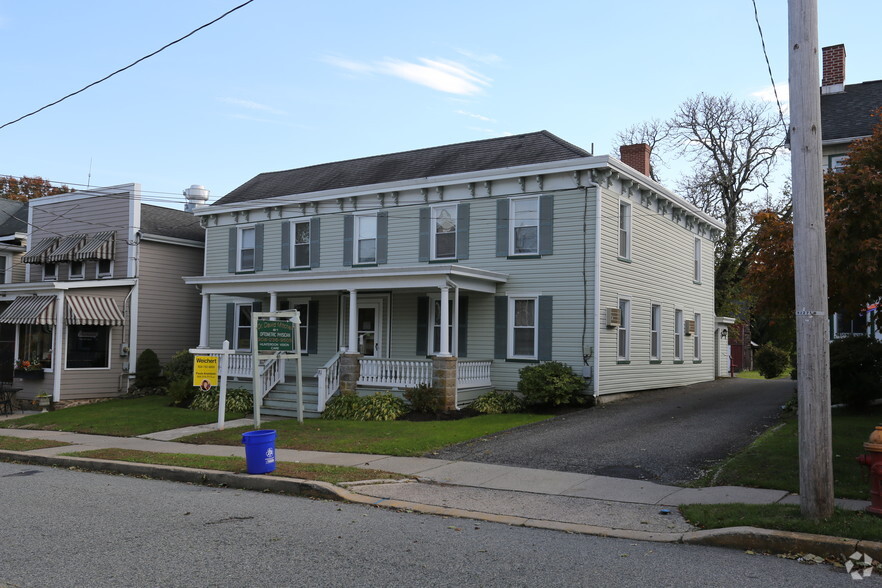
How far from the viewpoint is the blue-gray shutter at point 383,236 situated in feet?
70.6

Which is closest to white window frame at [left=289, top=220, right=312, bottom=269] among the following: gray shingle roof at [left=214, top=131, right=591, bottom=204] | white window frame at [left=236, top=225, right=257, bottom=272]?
gray shingle roof at [left=214, top=131, right=591, bottom=204]

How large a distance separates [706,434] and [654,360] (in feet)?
28.3

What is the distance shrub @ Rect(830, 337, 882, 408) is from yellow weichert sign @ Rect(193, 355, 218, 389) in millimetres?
12839

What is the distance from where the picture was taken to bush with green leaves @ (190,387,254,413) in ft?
64.8

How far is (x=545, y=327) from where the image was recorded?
18.9m

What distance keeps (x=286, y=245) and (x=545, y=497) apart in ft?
53.1

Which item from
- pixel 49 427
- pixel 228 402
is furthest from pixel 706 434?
pixel 49 427

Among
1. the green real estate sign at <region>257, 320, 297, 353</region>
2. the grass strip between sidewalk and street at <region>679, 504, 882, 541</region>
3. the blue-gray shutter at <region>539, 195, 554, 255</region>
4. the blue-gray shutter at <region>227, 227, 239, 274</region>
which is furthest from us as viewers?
the blue-gray shutter at <region>227, 227, 239, 274</region>

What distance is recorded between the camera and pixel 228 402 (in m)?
19.8

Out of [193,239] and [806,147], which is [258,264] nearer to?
[193,239]

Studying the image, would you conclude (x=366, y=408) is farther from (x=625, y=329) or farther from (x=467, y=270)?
(x=625, y=329)

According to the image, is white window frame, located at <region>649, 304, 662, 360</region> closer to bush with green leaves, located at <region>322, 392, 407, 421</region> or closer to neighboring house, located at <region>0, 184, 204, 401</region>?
bush with green leaves, located at <region>322, 392, 407, 421</region>

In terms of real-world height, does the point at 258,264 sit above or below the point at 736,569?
above

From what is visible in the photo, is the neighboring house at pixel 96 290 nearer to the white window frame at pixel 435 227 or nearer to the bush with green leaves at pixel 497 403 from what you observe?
the white window frame at pixel 435 227
